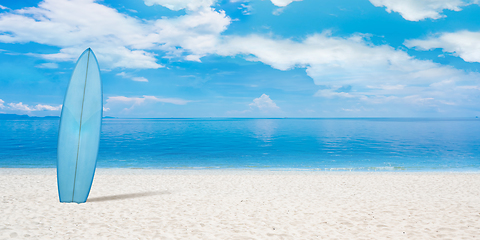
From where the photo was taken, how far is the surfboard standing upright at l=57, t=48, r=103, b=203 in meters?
9.02

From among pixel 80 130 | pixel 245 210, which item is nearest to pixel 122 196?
pixel 80 130

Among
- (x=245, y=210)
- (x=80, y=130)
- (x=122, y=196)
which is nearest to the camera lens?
(x=245, y=210)

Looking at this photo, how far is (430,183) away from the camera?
13.5 metres

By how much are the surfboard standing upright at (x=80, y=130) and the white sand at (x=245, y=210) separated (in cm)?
70

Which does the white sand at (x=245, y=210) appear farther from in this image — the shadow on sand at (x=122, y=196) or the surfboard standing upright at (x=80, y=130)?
the surfboard standing upright at (x=80, y=130)

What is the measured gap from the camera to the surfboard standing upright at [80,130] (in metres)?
9.02

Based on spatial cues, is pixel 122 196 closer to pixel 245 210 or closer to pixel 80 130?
pixel 80 130

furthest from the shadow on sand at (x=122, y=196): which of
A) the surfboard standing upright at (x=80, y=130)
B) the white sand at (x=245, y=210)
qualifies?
the surfboard standing upright at (x=80, y=130)

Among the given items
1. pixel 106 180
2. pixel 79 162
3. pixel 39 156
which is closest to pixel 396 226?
pixel 79 162

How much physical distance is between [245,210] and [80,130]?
591 centimetres

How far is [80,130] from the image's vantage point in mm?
9062

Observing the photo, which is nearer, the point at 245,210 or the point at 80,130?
the point at 245,210

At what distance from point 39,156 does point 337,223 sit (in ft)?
94.5

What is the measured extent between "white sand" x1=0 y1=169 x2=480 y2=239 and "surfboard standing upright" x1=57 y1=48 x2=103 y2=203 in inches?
27.6
